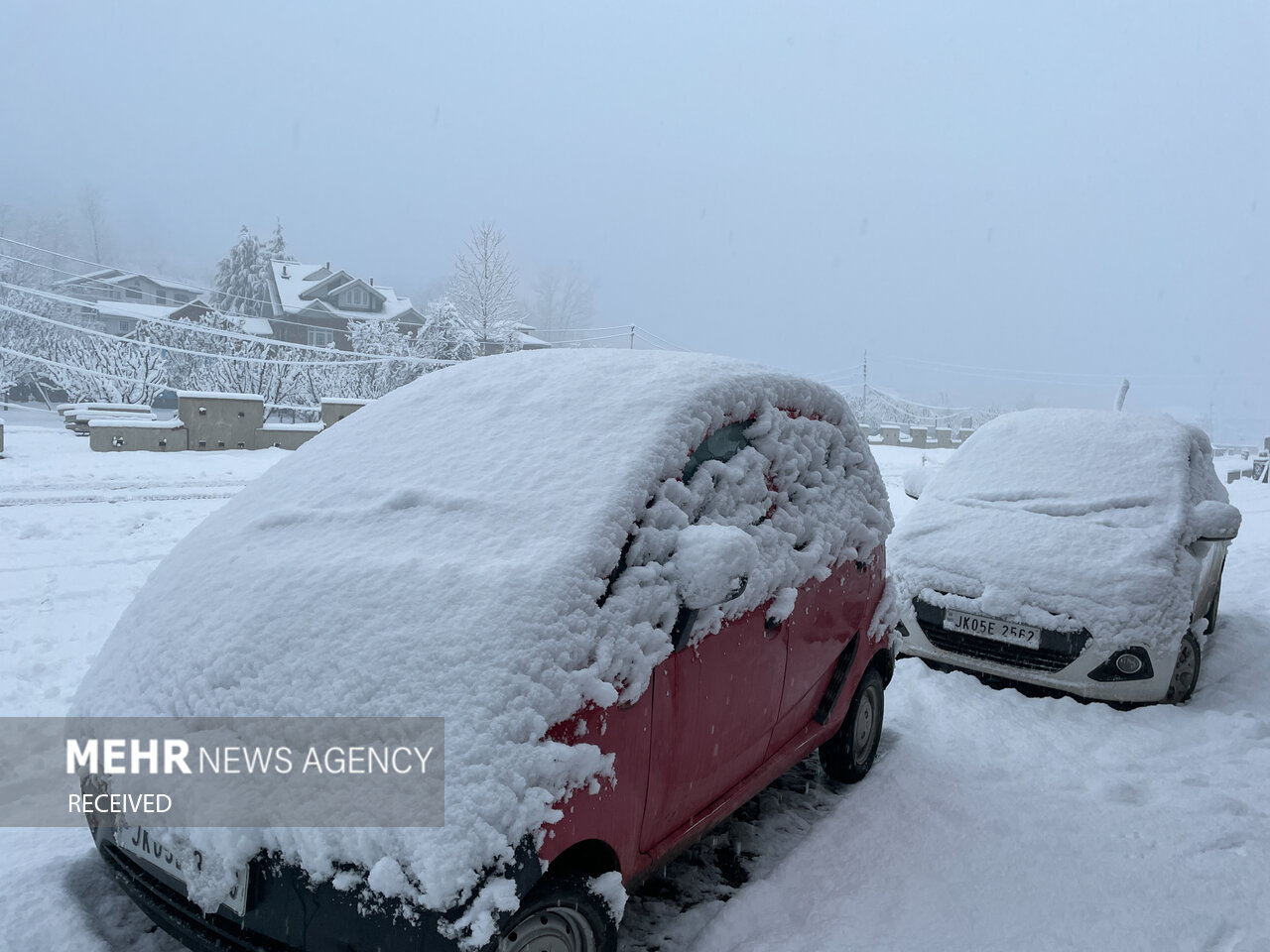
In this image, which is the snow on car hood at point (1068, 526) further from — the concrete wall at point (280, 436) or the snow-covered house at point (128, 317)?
the snow-covered house at point (128, 317)

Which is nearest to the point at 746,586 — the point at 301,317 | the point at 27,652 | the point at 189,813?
the point at 189,813

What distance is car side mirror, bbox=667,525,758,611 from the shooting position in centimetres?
224

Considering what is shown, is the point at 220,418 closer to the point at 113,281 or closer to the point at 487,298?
the point at 487,298

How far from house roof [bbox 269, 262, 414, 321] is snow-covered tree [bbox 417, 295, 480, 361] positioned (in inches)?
504

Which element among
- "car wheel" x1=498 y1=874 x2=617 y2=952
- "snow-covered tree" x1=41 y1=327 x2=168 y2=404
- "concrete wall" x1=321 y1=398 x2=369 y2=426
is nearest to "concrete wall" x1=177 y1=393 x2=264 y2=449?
"concrete wall" x1=321 y1=398 x2=369 y2=426

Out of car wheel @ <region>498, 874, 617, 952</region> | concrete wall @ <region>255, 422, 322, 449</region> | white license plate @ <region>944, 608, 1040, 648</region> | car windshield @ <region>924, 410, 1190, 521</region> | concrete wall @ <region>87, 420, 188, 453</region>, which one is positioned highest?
car windshield @ <region>924, 410, 1190, 521</region>

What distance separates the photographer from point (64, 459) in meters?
14.4

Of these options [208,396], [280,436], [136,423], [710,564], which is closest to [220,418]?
[208,396]

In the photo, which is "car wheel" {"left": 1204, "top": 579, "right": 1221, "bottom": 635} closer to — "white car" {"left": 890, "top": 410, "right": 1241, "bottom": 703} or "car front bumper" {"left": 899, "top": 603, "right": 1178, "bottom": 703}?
"white car" {"left": 890, "top": 410, "right": 1241, "bottom": 703}

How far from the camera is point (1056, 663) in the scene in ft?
14.9

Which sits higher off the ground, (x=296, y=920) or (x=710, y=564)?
(x=710, y=564)

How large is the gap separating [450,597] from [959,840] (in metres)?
2.33

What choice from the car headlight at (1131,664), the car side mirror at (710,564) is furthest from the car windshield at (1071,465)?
the car side mirror at (710,564)

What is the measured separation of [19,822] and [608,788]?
2.28 meters
